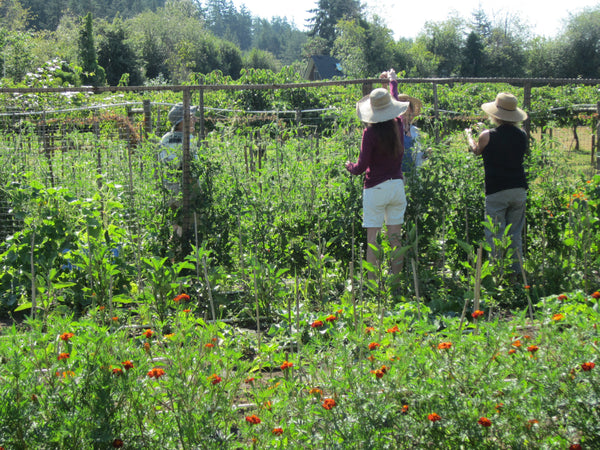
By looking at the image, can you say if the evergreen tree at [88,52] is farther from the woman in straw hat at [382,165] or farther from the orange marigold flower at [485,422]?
the orange marigold flower at [485,422]

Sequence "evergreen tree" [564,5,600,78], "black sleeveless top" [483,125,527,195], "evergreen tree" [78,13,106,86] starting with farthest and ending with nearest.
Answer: "evergreen tree" [564,5,600,78], "evergreen tree" [78,13,106,86], "black sleeveless top" [483,125,527,195]

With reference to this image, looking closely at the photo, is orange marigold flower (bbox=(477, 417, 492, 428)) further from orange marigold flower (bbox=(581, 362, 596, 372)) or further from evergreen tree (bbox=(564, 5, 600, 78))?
evergreen tree (bbox=(564, 5, 600, 78))

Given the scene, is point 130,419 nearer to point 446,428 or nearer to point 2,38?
point 446,428

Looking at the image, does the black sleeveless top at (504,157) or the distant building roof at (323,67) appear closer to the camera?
the black sleeveless top at (504,157)

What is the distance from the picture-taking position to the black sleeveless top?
4629 mm

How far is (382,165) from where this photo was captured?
4.39m

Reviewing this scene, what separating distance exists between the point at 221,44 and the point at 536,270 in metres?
56.3

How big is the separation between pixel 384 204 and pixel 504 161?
3.41 feet

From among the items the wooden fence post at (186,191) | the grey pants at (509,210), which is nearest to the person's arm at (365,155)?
the grey pants at (509,210)

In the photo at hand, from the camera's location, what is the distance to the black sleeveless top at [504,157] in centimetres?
463

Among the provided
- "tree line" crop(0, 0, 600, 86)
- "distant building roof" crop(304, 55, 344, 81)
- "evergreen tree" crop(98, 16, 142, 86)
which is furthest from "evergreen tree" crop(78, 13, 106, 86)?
"distant building roof" crop(304, 55, 344, 81)

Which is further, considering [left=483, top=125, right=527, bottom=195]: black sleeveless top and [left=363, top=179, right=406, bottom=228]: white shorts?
[left=483, top=125, right=527, bottom=195]: black sleeveless top

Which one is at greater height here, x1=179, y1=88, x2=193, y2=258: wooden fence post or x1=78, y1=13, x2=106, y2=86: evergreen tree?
x1=78, y1=13, x2=106, y2=86: evergreen tree

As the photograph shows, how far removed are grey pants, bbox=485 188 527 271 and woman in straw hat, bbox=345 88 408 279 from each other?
2.51 feet
